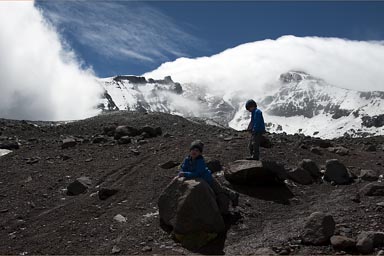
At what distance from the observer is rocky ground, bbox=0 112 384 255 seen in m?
11.8

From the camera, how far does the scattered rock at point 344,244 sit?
10500 mm

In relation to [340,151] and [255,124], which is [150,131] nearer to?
[255,124]

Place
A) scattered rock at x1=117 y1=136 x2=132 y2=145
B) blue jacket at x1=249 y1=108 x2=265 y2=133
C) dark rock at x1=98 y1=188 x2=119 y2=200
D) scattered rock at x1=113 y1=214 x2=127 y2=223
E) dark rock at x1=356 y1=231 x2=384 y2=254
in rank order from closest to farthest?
dark rock at x1=356 y1=231 x2=384 y2=254, scattered rock at x1=113 y1=214 x2=127 y2=223, dark rock at x1=98 y1=188 x2=119 y2=200, blue jacket at x1=249 y1=108 x2=265 y2=133, scattered rock at x1=117 y1=136 x2=132 y2=145

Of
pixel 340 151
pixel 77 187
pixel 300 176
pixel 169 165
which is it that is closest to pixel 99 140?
pixel 77 187

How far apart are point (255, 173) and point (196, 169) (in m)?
3.04

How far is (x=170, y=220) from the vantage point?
1223 centimetres

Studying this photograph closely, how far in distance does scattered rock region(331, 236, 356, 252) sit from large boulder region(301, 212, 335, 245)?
0.30 meters

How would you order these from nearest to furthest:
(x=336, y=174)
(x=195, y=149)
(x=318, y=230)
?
(x=318, y=230), (x=195, y=149), (x=336, y=174)

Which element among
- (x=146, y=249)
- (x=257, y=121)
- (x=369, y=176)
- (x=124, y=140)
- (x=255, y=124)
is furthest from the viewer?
(x=124, y=140)

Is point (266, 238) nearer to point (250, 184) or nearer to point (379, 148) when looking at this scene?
point (250, 184)

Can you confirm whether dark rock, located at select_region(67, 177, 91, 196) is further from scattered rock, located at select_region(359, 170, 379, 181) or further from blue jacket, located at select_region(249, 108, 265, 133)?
scattered rock, located at select_region(359, 170, 379, 181)

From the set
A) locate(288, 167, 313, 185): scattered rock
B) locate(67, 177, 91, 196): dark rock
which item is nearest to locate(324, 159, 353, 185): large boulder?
locate(288, 167, 313, 185): scattered rock

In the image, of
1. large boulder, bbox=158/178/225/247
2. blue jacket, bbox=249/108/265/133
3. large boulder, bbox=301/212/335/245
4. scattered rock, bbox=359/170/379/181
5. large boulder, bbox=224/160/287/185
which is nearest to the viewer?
large boulder, bbox=301/212/335/245

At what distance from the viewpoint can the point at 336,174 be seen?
54.3 ft
